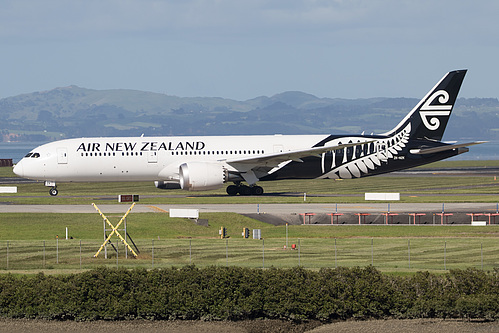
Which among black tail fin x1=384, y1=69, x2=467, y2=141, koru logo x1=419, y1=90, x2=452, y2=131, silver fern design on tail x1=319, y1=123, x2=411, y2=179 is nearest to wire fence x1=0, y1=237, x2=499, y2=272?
silver fern design on tail x1=319, y1=123, x2=411, y2=179

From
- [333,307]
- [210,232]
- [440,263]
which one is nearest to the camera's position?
[333,307]

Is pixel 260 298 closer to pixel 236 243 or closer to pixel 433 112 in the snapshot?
pixel 236 243

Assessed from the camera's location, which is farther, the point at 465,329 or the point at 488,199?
the point at 488,199

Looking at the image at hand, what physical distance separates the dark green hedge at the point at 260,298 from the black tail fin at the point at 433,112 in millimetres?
38534

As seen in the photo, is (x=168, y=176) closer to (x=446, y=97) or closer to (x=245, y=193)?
(x=245, y=193)

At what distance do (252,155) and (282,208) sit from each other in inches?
345

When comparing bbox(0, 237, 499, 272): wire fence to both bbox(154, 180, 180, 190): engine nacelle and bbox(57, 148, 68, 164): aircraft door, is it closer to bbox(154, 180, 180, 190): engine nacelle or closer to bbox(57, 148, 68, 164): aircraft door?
bbox(57, 148, 68, 164): aircraft door

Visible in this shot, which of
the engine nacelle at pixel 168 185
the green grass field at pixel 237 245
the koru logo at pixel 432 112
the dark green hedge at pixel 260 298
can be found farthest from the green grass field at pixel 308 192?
the dark green hedge at pixel 260 298

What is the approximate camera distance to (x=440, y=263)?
39312 millimetres

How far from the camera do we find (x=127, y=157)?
218 ft

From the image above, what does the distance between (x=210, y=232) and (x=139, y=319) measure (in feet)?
70.1

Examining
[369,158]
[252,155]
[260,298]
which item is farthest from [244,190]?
[260,298]

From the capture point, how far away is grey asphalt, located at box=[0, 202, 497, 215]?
191 feet

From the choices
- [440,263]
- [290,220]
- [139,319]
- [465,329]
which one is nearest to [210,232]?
[290,220]
